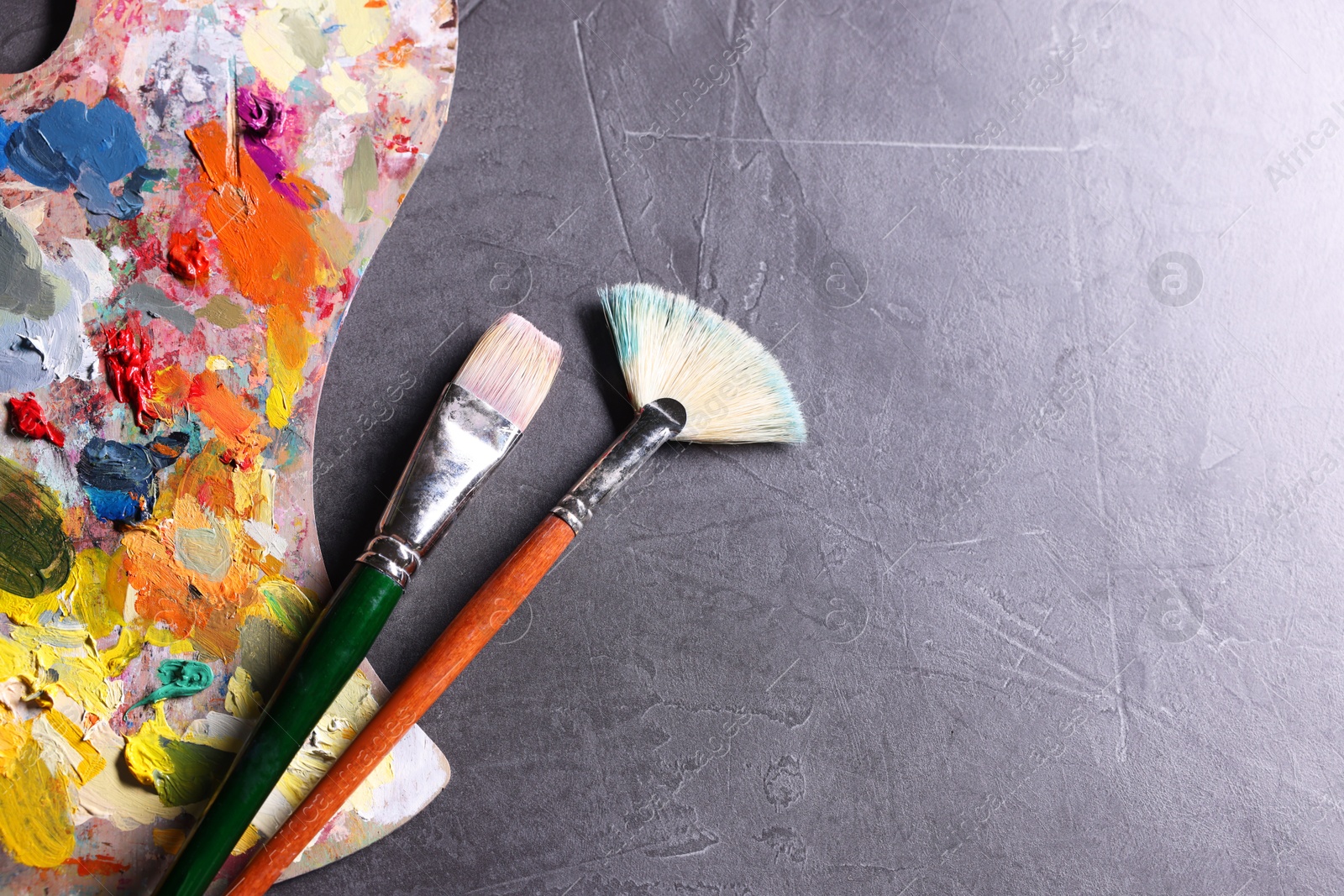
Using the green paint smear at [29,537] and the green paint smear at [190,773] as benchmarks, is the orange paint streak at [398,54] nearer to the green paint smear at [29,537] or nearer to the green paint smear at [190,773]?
the green paint smear at [29,537]

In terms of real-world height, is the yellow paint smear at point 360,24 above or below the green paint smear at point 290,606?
above

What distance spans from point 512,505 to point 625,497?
16cm

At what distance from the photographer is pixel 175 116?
1228mm

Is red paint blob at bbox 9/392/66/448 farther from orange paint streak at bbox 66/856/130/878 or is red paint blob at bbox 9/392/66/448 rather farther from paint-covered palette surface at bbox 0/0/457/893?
orange paint streak at bbox 66/856/130/878

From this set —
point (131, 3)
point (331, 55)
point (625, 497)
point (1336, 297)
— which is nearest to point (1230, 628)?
point (1336, 297)

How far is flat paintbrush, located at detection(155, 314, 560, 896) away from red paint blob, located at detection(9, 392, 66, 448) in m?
0.40

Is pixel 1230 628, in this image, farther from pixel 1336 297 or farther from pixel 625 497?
pixel 625 497

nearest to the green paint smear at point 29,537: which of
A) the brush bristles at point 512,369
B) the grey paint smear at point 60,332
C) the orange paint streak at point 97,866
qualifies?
the grey paint smear at point 60,332

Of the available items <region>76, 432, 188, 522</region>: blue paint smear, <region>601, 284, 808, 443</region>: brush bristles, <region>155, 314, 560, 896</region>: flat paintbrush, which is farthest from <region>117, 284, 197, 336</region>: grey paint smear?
<region>601, 284, 808, 443</region>: brush bristles

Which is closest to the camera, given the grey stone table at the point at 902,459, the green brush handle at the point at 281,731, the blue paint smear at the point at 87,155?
the green brush handle at the point at 281,731

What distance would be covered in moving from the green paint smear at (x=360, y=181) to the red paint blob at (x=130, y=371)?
12.7 inches

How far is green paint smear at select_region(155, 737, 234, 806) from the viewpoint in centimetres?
114

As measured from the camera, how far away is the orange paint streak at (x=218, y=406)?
1.20m

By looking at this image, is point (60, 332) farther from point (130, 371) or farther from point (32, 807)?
point (32, 807)
